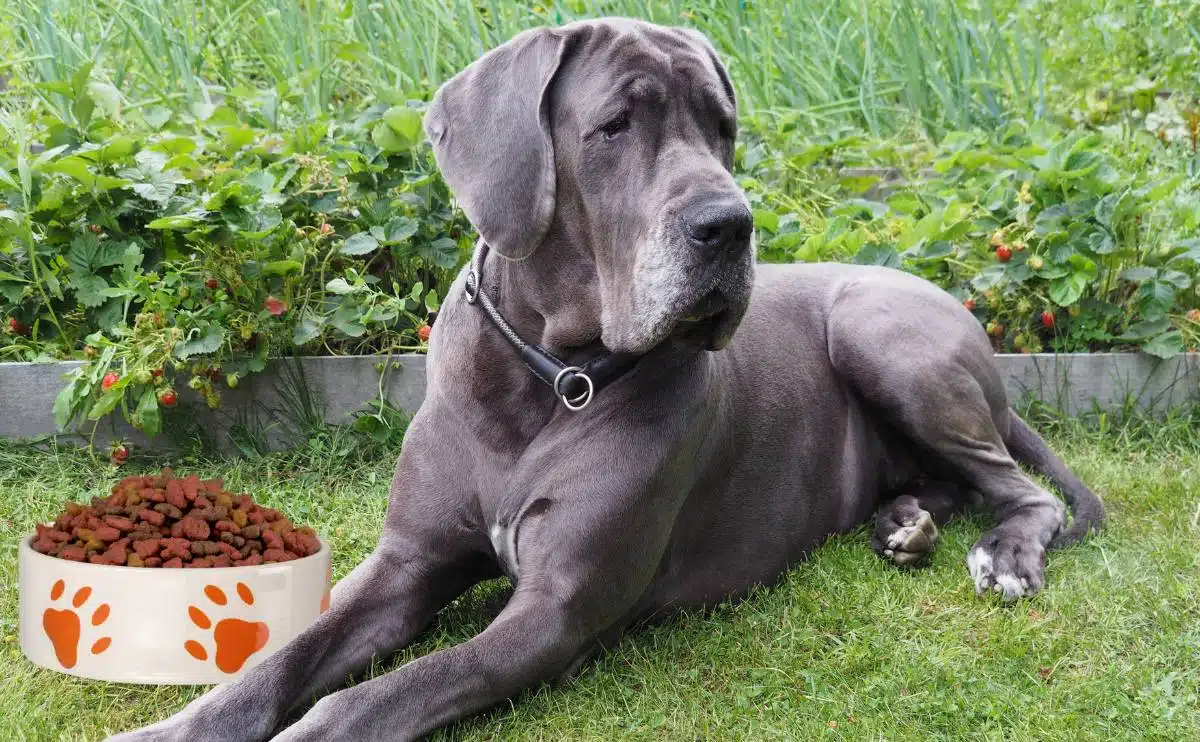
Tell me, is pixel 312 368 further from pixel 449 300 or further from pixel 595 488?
pixel 595 488

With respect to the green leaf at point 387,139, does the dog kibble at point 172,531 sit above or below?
below

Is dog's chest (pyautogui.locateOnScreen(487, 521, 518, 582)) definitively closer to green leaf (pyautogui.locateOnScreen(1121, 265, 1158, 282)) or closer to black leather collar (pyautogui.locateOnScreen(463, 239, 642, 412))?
black leather collar (pyautogui.locateOnScreen(463, 239, 642, 412))

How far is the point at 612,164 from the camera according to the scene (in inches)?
102

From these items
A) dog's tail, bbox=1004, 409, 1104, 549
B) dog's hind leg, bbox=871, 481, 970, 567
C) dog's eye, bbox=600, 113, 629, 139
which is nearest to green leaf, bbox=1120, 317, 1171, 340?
dog's tail, bbox=1004, 409, 1104, 549

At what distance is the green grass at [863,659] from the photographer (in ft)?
8.27

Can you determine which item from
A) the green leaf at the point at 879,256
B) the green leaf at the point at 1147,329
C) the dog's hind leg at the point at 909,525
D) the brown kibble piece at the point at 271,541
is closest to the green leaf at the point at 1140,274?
the green leaf at the point at 1147,329

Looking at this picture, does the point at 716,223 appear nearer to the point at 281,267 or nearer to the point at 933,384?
the point at 933,384

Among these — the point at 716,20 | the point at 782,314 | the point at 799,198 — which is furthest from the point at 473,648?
the point at 716,20

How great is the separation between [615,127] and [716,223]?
329 mm

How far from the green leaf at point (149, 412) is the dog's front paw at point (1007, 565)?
247 centimetres

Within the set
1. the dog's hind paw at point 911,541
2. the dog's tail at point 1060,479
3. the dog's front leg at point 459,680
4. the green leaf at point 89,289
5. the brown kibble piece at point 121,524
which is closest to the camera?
the dog's front leg at point 459,680

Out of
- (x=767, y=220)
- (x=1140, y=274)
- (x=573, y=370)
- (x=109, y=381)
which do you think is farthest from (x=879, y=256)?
(x=109, y=381)

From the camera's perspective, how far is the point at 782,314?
3.63 meters

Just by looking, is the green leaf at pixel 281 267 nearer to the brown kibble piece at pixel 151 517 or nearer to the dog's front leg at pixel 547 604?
the brown kibble piece at pixel 151 517
